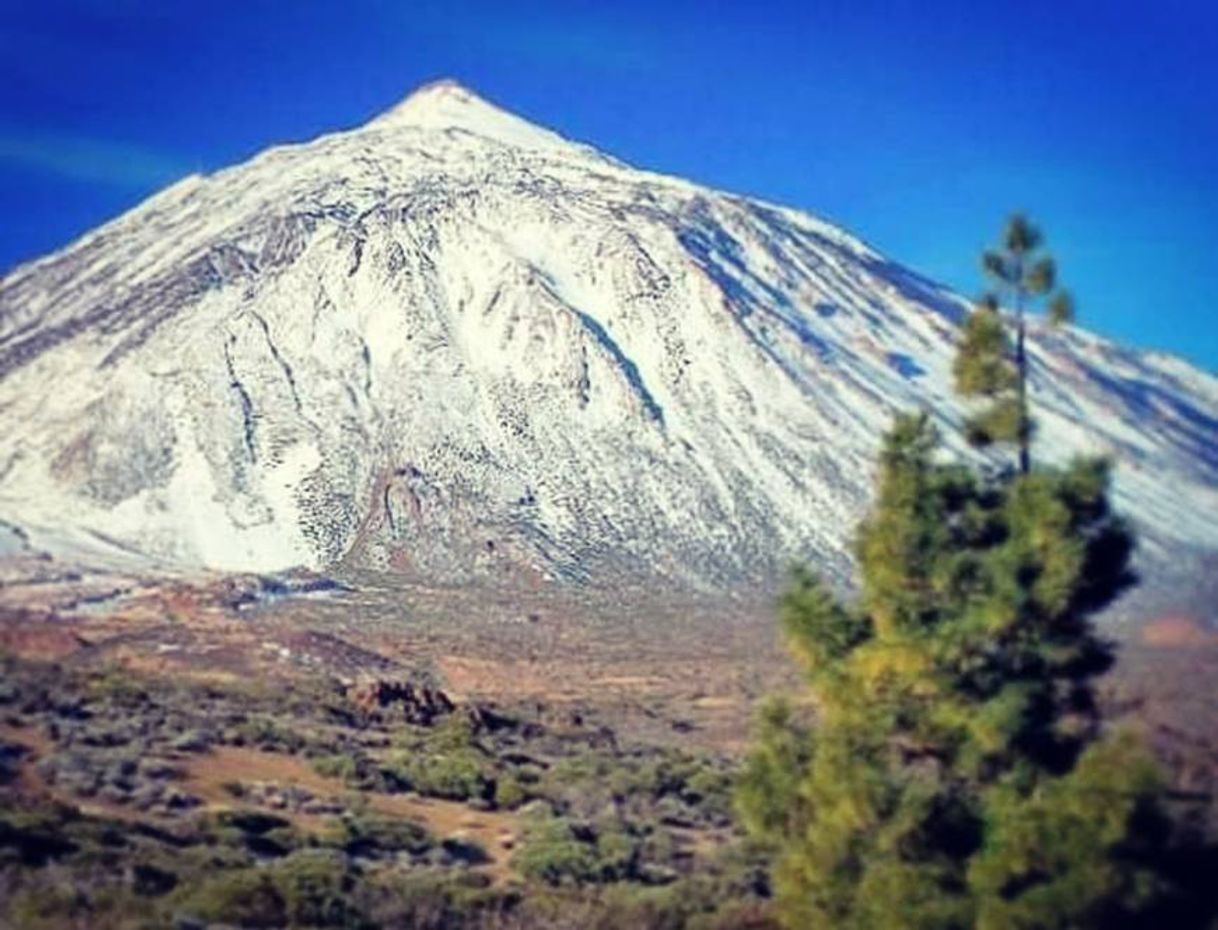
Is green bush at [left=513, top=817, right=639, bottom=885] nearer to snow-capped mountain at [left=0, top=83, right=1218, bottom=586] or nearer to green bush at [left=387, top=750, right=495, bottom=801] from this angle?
green bush at [left=387, top=750, right=495, bottom=801]

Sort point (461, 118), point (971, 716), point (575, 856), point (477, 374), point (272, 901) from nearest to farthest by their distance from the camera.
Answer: point (971, 716), point (272, 901), point (575, 856), point (477, 374), point (461, 118)

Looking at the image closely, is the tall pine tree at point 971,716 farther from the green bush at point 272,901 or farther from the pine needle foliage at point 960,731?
the green bush at point 272,901

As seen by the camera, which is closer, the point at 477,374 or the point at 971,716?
the point at 971,716

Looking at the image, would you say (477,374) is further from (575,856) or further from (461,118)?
(575,856)

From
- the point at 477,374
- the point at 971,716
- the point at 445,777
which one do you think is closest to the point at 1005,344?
the point at 971,716

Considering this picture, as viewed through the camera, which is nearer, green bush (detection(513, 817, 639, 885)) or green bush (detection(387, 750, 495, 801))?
green bush (detection(513, 817, 639, 885))

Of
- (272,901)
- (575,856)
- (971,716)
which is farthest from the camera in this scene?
(575,856)

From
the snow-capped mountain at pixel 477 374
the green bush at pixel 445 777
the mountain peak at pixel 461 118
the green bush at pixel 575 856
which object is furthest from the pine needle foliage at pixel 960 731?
the mountain peak at pixel 461 118

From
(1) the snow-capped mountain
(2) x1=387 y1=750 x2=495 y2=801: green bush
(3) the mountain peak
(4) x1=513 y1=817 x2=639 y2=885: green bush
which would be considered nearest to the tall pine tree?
(4) x1=513 y1=817 x2=639 y2=885: green bush
